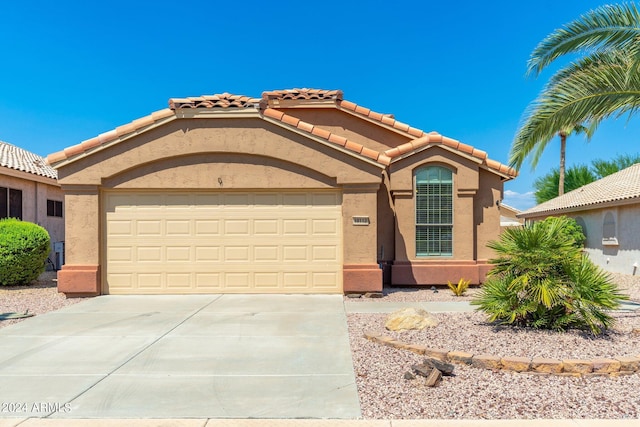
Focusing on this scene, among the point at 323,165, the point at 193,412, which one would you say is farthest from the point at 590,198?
the point at 193,412

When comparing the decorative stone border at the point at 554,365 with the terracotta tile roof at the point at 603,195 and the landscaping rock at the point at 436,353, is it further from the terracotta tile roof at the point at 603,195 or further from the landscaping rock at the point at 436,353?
the terracotta tile roof at the point at 603,195

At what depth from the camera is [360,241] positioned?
36.2ft

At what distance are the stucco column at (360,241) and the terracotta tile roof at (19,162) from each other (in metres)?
11.8

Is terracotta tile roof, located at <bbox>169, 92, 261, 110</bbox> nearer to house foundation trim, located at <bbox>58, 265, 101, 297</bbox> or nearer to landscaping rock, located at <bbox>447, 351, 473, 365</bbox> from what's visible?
house foundation trim, located at <bbox>58, 265, 101, 297</bbox>

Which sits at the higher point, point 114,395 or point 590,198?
point 590,198

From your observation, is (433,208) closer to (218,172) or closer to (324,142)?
(324,142)

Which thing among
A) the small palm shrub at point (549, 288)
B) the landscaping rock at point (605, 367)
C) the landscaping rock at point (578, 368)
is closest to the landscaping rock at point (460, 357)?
the landscaping rock at point (578, 368)

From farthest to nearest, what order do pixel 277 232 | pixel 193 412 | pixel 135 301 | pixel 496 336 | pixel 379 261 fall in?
1. pixel 379 261
2. pixel 277 232
3. pixel 135 301
4. pixel 496 336
5. pixel 193 412

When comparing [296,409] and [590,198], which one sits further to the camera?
[590,198]

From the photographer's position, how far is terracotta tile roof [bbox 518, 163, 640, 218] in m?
17.8

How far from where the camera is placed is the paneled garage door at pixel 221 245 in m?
11.3

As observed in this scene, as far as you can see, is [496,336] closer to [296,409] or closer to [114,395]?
[296,409]

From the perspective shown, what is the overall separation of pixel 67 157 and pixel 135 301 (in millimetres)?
3766

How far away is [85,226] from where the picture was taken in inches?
436
